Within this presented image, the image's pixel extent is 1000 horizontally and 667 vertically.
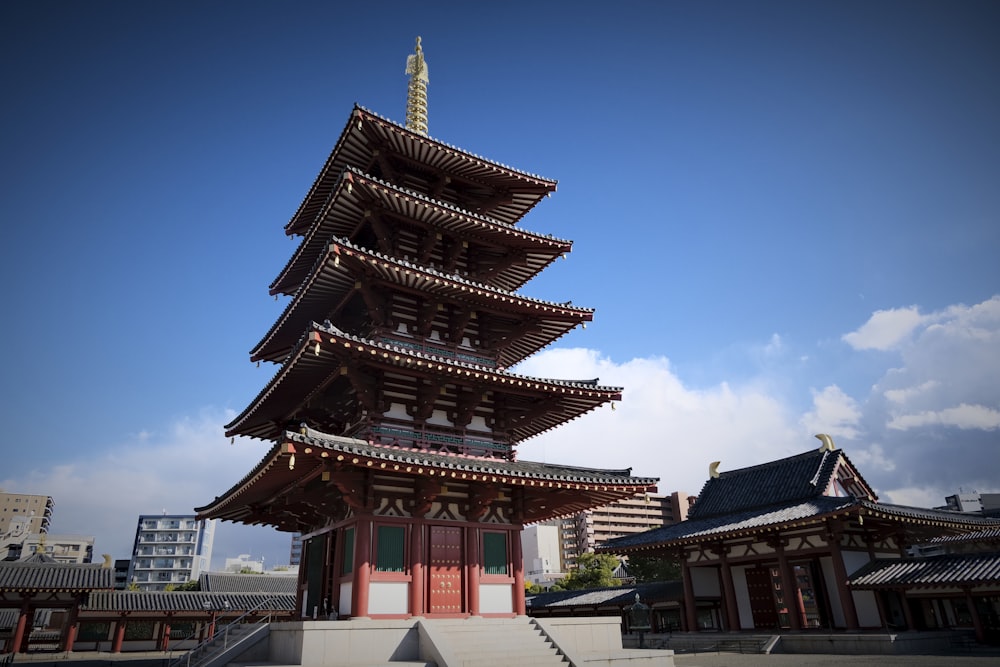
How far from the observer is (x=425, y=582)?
18141 millimetres

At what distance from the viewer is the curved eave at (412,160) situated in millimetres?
22734

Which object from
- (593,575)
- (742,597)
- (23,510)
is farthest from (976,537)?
(23,510)

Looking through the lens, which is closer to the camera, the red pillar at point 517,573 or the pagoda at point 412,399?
the pagoda at point 412,399

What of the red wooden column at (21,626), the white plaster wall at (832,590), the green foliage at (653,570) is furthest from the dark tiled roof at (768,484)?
the red wooden column at (21,626)

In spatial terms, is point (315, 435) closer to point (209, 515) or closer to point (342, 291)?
point (342, 291)

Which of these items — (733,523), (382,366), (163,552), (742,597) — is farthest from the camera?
(163,552)

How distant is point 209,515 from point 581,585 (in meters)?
56.2

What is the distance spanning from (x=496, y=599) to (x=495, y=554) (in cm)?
132

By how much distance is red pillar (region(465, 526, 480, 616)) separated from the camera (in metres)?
18.5

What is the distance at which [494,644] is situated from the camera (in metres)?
16.6

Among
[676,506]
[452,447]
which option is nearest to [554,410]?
[452,447]

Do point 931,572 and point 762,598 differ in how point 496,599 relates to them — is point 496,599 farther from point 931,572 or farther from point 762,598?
point 931,572

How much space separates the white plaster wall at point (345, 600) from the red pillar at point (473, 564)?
349cm

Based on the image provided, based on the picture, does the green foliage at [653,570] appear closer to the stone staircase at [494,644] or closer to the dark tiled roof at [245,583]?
the dark tiled roof at [245,583]
